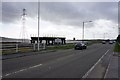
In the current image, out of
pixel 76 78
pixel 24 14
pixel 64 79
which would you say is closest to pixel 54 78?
pixel 64 79

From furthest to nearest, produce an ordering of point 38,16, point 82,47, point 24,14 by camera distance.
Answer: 1. point 24,14
2. point 82,47
3. point 38,16

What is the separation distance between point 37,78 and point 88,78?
8.22 ft

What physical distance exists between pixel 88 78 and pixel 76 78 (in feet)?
1.97

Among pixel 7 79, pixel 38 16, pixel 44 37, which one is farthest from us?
pixel 44 37

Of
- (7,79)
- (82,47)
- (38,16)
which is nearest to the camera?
(7,79)

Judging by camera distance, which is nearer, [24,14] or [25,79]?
[25,79]

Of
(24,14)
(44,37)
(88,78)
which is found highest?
(24,14)

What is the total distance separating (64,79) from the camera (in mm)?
6371

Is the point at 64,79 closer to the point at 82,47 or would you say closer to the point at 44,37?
the point at 82,47

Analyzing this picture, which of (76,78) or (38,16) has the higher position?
(38,16)

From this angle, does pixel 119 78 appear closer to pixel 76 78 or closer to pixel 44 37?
pixel 76 78

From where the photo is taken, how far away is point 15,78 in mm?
6422

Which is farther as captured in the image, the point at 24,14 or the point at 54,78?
the point at 24,14

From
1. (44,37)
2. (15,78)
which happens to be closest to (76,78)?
(15,78)
